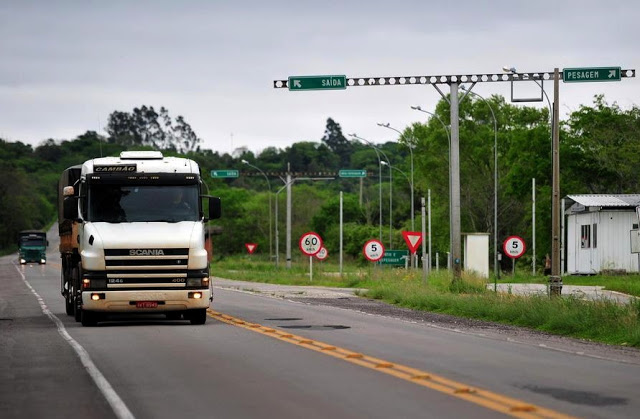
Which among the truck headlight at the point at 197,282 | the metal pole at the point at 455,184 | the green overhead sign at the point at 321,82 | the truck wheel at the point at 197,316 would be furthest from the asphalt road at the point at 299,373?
the green overhead sign at the point at 321,82

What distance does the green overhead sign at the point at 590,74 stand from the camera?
36.8m

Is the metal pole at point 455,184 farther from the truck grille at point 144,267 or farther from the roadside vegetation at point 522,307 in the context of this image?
the truck grille at point 144,267

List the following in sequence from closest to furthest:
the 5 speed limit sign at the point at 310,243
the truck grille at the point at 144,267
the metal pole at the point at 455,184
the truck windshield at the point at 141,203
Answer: the truck grille at the point at 144,267
the truck windshield at the point at 141,203
the metal pole at the point at 455,184
the 5 speed limit sign at the point at 310,243

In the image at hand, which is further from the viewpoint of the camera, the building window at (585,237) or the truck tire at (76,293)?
the building window at (585,237)

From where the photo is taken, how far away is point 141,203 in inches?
995

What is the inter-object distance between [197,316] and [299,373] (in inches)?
412

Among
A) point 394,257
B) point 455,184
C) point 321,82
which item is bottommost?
point 394,257

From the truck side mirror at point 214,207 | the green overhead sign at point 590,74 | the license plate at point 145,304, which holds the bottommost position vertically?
the license plate at point 145,304

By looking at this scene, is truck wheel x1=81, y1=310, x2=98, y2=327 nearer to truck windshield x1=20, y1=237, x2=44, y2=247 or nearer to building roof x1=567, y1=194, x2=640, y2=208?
building roof x1=567, y1=194, x2=640, y2=208

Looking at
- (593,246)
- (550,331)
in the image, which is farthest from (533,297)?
(593,246)

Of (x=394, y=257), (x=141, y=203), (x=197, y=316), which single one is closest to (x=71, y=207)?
(x=141, y=203)

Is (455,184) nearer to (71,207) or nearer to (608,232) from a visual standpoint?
(71,207)

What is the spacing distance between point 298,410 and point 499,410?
1.88 metres

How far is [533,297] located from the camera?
28.8 metres
